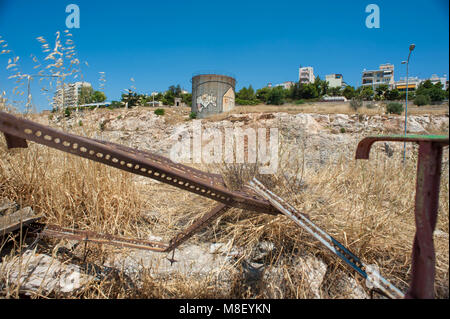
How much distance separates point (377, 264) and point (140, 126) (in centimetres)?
1985

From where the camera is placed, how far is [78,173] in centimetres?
244

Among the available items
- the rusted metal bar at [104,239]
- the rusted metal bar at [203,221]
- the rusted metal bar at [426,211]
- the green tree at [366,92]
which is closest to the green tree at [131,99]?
the rusted metal bar at [104,239]

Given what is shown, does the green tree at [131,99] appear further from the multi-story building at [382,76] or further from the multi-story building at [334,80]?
the multi-story building at [334,80]

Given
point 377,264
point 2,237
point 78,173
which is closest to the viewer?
point 377,264

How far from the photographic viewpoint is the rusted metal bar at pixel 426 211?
771 millimetres

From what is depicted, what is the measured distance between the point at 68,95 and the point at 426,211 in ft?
11.3

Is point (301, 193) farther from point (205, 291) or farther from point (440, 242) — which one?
point (440, 242)

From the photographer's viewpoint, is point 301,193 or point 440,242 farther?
point 301,193

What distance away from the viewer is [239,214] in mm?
2338

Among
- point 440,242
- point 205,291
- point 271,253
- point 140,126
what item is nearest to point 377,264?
point 271,253

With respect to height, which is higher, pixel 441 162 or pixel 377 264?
pixel 441 162

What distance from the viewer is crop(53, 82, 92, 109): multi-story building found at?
287 cm

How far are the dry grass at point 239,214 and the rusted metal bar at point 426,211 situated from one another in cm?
77

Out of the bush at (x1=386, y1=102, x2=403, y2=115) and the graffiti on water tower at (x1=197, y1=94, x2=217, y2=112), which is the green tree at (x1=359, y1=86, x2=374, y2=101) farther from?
the graffiti on water tower at (x1=197, y1=94, x2=217, y2=112)
